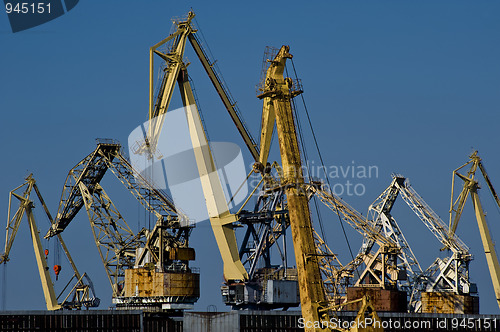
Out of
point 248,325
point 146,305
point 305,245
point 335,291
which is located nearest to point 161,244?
point 146,305

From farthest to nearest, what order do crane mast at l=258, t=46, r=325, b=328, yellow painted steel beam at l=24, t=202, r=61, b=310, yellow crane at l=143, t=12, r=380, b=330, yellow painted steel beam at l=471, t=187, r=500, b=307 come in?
yellow painted steel beam at l=24, t=202, r=61, b=310 < yellow painted steel beam at l=471, t=187, r=500, b=307 < yellow crane at l=143, t=12, r=380, b=330 < crane mast at l=258, t=46, r=325, b=328

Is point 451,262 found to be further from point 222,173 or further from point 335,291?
point 222,173

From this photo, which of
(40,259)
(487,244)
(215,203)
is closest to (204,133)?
(215,203)

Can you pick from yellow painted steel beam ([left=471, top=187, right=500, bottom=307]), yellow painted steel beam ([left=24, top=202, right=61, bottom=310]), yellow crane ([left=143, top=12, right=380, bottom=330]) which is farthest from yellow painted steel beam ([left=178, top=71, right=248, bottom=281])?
yellow painted steel beam ([left=471, top=187, right=500, bottom=307])

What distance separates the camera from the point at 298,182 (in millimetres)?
67438

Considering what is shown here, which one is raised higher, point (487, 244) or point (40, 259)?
point (487, 244)

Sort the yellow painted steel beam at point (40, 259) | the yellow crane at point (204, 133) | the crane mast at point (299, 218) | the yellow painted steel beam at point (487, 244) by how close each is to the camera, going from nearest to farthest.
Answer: the crane mast at point (299, 218) → the yellow crane at point (204, 133) → the yellow painted steel beam at point (487, 244) → the yellow painted steel beam at point (40, 259)

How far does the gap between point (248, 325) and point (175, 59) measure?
95.9 feet

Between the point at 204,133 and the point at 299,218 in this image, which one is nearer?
the point at 299,218

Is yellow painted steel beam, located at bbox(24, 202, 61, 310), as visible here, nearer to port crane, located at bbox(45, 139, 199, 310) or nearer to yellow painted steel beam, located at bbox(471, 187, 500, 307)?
port crane, located at bbox(45, 139, 199, 310)

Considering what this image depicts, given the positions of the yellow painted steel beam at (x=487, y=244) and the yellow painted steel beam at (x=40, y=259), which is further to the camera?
the yellow painted steel beam at (x=40, y=259)

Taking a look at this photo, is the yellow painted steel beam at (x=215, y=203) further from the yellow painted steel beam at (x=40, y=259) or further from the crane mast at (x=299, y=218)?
the crane mast at (x=299, y=218)

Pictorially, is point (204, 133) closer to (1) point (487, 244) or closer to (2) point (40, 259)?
(2) point (40, 259)

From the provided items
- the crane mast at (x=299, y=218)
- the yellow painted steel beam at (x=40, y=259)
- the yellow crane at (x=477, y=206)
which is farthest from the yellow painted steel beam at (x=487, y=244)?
the yellow painted steel beam at (x=40, y=259)
